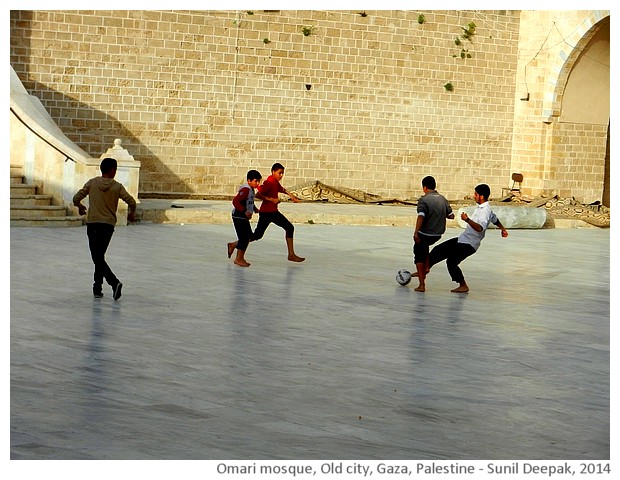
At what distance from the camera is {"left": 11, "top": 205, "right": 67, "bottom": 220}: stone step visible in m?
17.2

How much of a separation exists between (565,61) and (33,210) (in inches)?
507

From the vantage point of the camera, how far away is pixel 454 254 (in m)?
12.2

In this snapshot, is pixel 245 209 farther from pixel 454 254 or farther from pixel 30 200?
pixel 30 200

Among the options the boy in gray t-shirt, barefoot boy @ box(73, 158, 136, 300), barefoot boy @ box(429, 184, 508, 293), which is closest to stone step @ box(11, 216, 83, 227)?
barefoot boy @ box(73, 158, 136, 300)

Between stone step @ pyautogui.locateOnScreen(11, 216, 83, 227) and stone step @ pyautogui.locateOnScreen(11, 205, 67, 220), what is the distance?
0.28 ft

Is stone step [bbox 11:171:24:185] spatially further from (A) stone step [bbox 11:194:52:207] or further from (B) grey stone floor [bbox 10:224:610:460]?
(B) grey stone floor [bbox 10:224:610:460]

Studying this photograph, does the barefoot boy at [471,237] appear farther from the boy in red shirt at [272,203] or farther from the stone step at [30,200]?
the stone step at [30,200]

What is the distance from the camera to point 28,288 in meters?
11.2

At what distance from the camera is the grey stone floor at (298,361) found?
6039 millimetres

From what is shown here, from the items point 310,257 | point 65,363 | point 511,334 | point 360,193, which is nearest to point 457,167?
point 360,193

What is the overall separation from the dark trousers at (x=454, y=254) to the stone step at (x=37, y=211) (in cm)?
716

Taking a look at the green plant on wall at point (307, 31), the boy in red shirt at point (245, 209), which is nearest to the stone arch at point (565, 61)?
the green plant on wall at point (307, 31)

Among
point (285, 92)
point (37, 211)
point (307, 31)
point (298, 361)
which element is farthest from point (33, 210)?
point (298, 361)

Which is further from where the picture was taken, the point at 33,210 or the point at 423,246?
the point at 33,210
